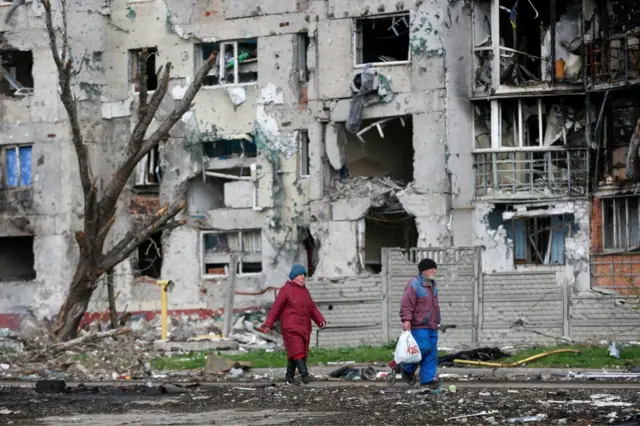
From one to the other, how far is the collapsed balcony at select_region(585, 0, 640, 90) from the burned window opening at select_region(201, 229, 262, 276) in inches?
431

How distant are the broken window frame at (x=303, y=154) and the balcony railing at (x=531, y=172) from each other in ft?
17.0

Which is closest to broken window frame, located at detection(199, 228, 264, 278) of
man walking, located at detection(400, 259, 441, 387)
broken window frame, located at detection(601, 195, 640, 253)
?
broken window frame, located at detection(601, 195, 640, 253)

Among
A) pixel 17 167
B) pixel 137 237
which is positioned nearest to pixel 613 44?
pixel 137 237

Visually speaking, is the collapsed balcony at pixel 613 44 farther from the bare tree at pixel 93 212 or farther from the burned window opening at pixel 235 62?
the bare tree at pixel 93 212

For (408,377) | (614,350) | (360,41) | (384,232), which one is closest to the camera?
(408,377)

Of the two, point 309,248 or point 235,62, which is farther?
point 235,62

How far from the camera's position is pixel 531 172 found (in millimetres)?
40719

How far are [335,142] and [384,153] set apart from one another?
263 cm

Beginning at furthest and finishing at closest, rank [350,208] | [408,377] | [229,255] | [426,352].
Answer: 1. [229,255]
2. [350,208]
3. [408,377]
4. [426,352]

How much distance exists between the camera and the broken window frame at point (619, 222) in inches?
1567

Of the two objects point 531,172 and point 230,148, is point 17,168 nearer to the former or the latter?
point 230,148

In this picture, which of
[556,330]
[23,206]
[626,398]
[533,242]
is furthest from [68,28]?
[626,398]

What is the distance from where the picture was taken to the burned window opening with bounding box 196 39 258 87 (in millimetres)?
44219

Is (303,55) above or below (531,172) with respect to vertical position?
above
